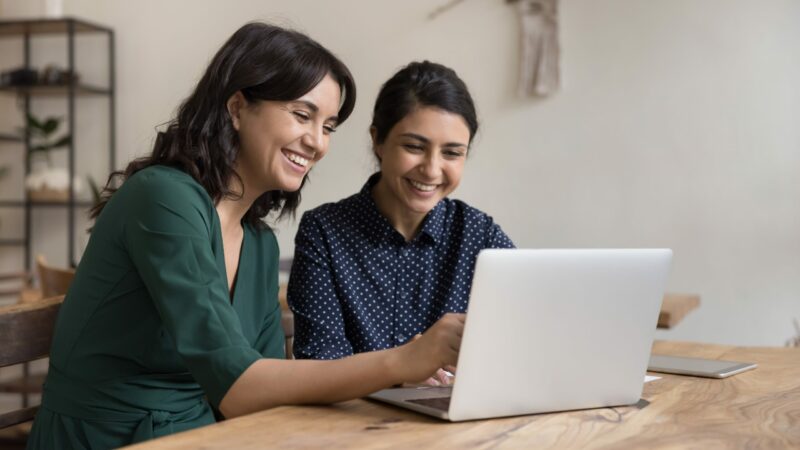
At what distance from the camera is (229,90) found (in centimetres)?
148

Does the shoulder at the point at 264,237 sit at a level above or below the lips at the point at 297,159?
below

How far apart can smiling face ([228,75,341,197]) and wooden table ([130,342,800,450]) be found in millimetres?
497

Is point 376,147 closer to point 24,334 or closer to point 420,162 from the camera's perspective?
point 420,162

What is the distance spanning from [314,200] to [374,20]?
0.88 meters

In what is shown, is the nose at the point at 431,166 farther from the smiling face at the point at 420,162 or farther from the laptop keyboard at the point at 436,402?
the laptop keyboard at the point at 436,402

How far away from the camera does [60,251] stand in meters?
4.95

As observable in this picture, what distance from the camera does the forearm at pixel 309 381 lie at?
3.56 ft

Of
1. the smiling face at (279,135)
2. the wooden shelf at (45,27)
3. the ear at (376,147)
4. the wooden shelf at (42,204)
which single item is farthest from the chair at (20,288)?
the smiling face at (279,135)

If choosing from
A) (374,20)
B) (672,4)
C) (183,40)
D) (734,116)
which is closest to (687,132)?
(734,116)

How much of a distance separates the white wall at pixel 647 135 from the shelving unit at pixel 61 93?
1158 millimetres

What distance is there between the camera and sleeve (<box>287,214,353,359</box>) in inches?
66.9

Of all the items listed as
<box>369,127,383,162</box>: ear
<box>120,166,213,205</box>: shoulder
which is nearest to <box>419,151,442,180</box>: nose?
<box>369,127,383,162</box>: ear

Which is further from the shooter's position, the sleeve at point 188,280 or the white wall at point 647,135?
the white wall at point 647,135

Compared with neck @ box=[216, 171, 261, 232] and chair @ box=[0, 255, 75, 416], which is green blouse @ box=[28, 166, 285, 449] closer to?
neck @ box=[216, 171, 261, 232]
